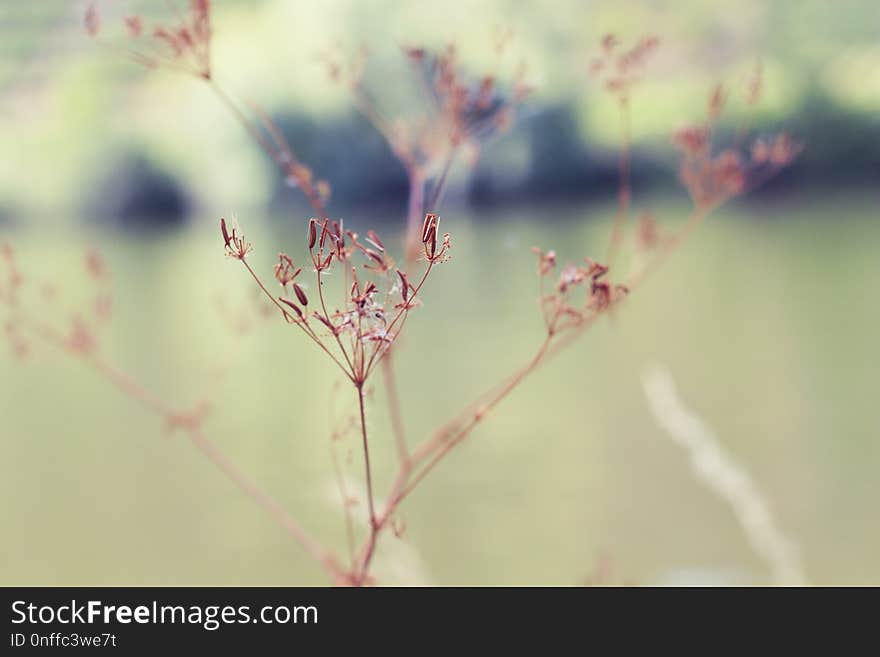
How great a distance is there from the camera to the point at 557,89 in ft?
111

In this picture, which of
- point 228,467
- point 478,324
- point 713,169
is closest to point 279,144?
point 228,467

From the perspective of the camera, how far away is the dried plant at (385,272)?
147cm

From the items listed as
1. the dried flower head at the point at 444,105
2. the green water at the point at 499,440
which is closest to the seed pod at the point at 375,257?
the dried flower head at the point at 444,105

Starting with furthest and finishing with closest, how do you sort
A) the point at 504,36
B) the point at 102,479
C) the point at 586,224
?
the point at 586,224
the point at 102,479
the point at 504,36

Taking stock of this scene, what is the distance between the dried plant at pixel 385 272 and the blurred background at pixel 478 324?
15cm

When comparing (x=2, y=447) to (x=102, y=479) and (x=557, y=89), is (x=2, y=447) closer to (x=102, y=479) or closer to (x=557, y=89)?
(x=102, y=479)

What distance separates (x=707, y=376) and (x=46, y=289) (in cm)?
1359

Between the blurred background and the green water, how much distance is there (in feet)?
0.16

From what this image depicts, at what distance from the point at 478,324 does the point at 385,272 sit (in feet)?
59.1

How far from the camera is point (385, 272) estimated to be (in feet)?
4.87

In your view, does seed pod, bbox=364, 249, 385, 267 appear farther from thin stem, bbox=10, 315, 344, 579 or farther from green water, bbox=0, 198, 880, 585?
green water, bbox=0, 198, 880, 585

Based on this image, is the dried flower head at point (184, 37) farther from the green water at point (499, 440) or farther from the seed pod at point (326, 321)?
the green water at point (499, 440)

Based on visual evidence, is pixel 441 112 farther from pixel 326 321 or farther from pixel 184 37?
pixel 326 321

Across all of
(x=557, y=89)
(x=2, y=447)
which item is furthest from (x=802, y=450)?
(x=557, y=89)
